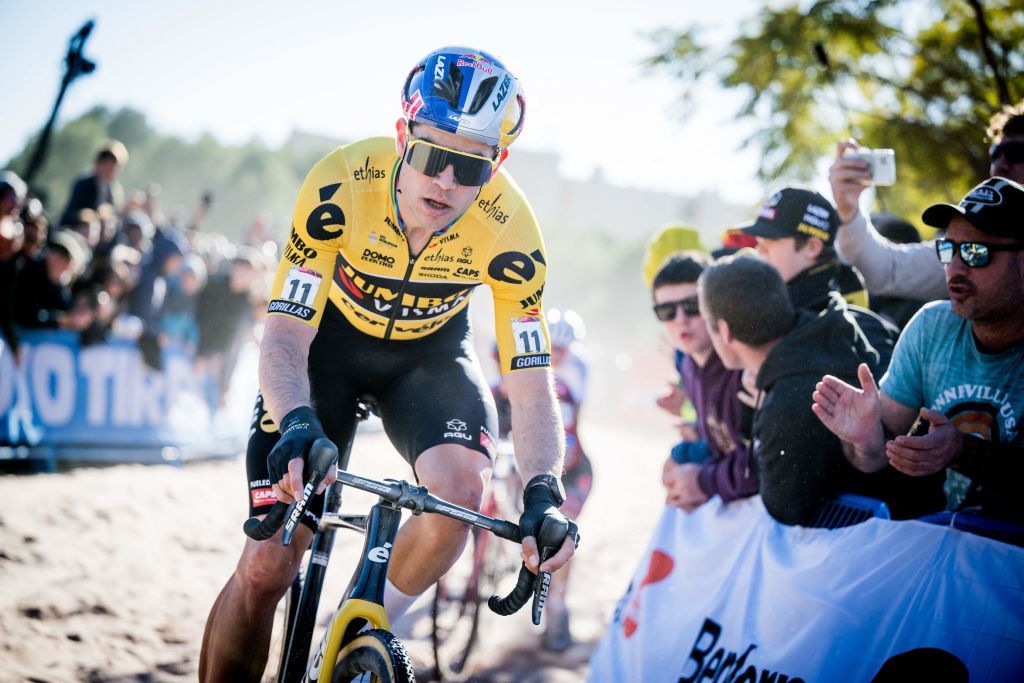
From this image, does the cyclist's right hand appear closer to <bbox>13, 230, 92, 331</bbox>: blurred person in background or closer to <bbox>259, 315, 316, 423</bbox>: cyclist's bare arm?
<bbox>259, 315, 316, 423</bbox>: cyclist's bare arm

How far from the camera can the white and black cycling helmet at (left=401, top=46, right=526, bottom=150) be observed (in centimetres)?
325

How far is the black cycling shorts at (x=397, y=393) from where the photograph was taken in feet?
11.4

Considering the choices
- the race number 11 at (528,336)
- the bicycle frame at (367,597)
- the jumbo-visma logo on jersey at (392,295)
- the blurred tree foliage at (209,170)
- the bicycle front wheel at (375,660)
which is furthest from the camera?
the blurred tree foliage at (209,170)

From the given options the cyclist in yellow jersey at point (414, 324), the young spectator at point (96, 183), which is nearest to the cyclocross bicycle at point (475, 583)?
the cyclist in yellow jersey at point (414, 324)

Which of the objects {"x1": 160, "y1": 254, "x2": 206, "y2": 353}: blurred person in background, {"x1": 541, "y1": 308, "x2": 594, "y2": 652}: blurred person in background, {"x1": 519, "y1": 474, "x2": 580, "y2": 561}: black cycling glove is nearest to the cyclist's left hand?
{"x1": 519, "y1": 474, "x2": 580, "y2": 561}: black cycling glove

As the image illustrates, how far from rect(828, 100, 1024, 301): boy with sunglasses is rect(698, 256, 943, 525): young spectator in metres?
0.80

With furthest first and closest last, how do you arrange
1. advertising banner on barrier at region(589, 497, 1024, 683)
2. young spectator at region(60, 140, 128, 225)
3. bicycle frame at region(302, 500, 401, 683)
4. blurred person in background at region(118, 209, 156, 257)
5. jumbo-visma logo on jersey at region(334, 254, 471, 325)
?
blurred person in background at region(118, 209, 156, 257) < young spectator at region(60, 140, 128, 225) < jumbo-visma logo on jersey at region(334, 254, 471, 325) < advertising banner on barrier at region(589, 497, 1024, 683) < bicycle frame at region(302, 500, 401, 683)

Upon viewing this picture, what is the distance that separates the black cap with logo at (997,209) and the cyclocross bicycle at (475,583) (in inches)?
136

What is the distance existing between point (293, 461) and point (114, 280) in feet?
27.0

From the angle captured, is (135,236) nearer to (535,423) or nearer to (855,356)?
(535,423)

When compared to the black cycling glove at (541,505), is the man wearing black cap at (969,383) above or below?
above

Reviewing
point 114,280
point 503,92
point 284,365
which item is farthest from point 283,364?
point 114,280

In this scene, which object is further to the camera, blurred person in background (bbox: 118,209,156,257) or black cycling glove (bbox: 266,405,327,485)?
blurred person in background (bbox: 118,209,156,257)

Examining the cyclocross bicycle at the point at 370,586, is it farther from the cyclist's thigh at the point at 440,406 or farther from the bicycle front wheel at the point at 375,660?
the cyclist's thigh at the point at 440,406
